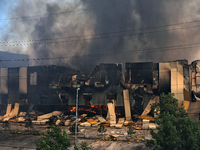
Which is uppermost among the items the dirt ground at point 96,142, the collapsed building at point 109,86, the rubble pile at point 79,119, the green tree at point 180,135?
the collapsed building at point 109,86

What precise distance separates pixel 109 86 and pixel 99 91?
7.76 ft

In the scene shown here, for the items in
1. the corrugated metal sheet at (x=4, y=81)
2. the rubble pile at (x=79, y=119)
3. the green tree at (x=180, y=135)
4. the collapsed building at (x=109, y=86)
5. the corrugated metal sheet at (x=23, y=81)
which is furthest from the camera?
the corrugated metal sheet at (x=4, y=81)

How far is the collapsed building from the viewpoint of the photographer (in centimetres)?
2948

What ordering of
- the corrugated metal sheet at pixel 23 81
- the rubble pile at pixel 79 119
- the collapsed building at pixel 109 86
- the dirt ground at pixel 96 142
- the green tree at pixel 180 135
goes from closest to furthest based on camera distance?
the green tree at pixel 180 135 → the dirt ground at pixel 96 142 → the collapsed building at pixel 109 86 → the rubble pile at pixel 79 119 → the corrugated metal sheet at pixel 23 81

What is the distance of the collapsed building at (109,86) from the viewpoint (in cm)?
2948

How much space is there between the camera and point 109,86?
32.6 metres

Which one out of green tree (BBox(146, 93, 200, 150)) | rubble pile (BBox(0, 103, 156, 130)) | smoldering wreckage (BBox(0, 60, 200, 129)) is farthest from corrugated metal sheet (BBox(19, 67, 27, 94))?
green tree (BBox(146, 93, 200, 150))

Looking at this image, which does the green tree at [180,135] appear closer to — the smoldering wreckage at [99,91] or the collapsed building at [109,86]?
the smoldering wreckage at [99,91]

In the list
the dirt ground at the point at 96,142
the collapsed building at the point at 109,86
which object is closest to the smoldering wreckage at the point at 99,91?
the collapsed building at the point at 109,86

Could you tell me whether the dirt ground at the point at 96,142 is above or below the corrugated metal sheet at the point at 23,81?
below

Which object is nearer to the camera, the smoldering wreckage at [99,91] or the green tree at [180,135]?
the green tree at [180,135]

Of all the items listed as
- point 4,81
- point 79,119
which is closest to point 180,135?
point 79,119

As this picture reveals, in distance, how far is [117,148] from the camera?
19.3 meters

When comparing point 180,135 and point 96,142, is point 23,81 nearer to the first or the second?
point 96,142
